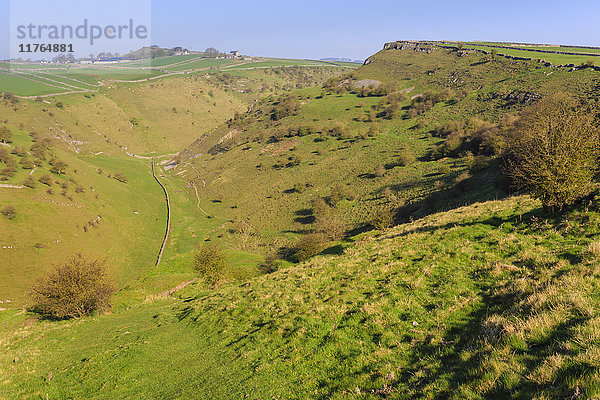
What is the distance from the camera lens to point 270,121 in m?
157

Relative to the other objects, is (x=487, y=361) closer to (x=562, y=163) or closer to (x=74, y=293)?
(x=562, y=163)

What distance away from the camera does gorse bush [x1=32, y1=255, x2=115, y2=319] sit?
27.7m

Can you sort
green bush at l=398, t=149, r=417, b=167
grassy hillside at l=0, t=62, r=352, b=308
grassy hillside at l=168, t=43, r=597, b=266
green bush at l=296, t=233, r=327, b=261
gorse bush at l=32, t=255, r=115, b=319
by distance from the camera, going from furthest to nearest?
green bush at l=398, t=149, r=417, b=167 → grassy hillside at l=168, t=43, r=597, b=266 → grassy hillside at l=0, t=62, r=352, b=308 → green bush at l=296, t=233, r=327, b=261 → gorse bush at l=32, t=255, r=115, b=319

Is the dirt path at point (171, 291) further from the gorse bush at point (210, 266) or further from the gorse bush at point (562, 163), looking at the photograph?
the gorse bush at point (562, 163)

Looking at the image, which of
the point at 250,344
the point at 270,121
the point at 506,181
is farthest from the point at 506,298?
the point at 270,121

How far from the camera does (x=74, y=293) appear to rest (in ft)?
91.9

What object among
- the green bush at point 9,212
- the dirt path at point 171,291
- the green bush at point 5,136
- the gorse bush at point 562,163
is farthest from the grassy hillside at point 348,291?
the green bush at point 5,136

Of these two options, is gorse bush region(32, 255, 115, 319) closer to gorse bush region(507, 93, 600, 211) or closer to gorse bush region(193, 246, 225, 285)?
gorse bush region(193, 246, 225, 285)

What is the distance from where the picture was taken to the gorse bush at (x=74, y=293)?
27719 mm

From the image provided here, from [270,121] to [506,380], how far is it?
529ft

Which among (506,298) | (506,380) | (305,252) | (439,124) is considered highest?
(439,124)

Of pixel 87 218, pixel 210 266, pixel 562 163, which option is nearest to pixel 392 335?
pixel 562 163

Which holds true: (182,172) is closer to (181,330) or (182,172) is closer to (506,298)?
(181,330)

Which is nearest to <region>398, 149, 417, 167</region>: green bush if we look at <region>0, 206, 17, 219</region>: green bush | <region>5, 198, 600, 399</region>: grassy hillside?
<region>5, 198, 600, 399</region>: grassy hillside
